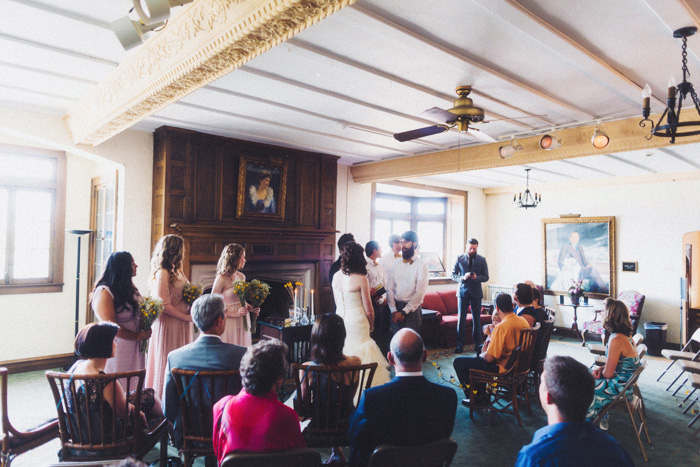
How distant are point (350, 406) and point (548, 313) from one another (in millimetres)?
3436

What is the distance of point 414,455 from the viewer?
1722 millimetres

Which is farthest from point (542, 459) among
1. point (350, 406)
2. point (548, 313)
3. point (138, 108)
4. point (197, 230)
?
point (197, 230)

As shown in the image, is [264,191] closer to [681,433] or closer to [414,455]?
[414,455]

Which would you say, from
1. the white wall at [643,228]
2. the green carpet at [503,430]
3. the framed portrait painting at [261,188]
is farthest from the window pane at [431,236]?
the green carpet at [503,430]

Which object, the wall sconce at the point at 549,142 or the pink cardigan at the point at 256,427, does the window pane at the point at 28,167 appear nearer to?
the pink cardigan at the point at 256,427

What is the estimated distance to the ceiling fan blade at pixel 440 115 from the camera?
3309 millimetres

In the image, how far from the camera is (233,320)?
4031mm

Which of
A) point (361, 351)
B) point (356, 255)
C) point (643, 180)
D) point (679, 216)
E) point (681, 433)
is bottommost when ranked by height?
point (681, 433)

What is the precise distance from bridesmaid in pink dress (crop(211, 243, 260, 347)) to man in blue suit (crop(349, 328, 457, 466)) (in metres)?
2.23

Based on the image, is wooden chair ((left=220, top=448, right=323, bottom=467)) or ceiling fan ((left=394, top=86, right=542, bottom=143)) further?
ceiling fan ((left=394, top=86, right=542, bottom=143))

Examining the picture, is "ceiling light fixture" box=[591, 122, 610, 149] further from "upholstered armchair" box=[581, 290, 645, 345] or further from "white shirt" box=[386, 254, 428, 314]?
"upholstered armchair" box=[581, 290, 645, 345]

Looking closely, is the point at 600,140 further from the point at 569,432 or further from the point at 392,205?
the point at 392,205

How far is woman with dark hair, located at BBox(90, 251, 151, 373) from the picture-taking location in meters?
3.08

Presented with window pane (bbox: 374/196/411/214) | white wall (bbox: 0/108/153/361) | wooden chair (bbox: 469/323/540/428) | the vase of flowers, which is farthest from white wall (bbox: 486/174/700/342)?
white wall (bbox: 0/108/153/361)
